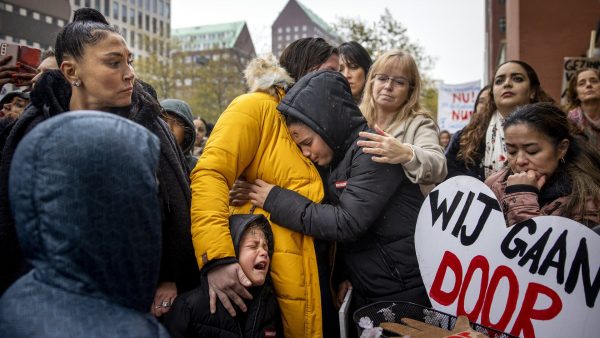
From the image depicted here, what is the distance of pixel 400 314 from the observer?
1.79 m

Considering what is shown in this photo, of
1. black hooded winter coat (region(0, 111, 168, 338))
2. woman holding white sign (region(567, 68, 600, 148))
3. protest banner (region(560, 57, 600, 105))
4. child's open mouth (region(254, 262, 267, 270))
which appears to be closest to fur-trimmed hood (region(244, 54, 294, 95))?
child's open mouth (region(254, 262, 267, 270))

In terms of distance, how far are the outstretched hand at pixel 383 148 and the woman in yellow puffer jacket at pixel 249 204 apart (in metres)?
0.27

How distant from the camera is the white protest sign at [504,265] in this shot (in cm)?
166

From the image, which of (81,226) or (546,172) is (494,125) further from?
(81,226)

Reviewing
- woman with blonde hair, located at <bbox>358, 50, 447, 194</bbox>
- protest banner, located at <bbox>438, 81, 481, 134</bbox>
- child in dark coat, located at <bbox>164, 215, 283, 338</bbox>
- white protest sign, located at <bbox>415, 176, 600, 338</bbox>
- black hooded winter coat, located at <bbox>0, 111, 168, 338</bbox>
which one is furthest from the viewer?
protest banner, located at <bbox>438, 81, 481, 134</bbox>

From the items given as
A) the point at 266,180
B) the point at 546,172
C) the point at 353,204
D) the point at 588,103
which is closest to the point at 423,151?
the point at 353,204

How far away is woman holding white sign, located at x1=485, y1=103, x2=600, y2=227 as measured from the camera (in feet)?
6.31

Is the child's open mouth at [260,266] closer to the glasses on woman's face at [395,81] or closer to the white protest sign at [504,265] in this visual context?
the white protest sign at [504,265]

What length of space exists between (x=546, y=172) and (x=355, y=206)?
2.95 ft

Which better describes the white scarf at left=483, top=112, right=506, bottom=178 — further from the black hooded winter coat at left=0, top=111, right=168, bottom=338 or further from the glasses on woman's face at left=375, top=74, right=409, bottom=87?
the black hooded winter coat at left=0, top=111, right=168, bottom=338

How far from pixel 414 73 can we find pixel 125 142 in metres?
1.99

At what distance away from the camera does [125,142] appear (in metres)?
0.93

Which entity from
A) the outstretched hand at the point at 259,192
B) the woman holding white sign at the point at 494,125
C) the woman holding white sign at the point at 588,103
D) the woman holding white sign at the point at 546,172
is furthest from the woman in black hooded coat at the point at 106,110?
the woman holding white sign at the point at 588,103

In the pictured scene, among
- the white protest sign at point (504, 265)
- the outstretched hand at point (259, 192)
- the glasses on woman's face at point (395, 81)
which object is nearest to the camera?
the white protest sign at point (504, 265)
